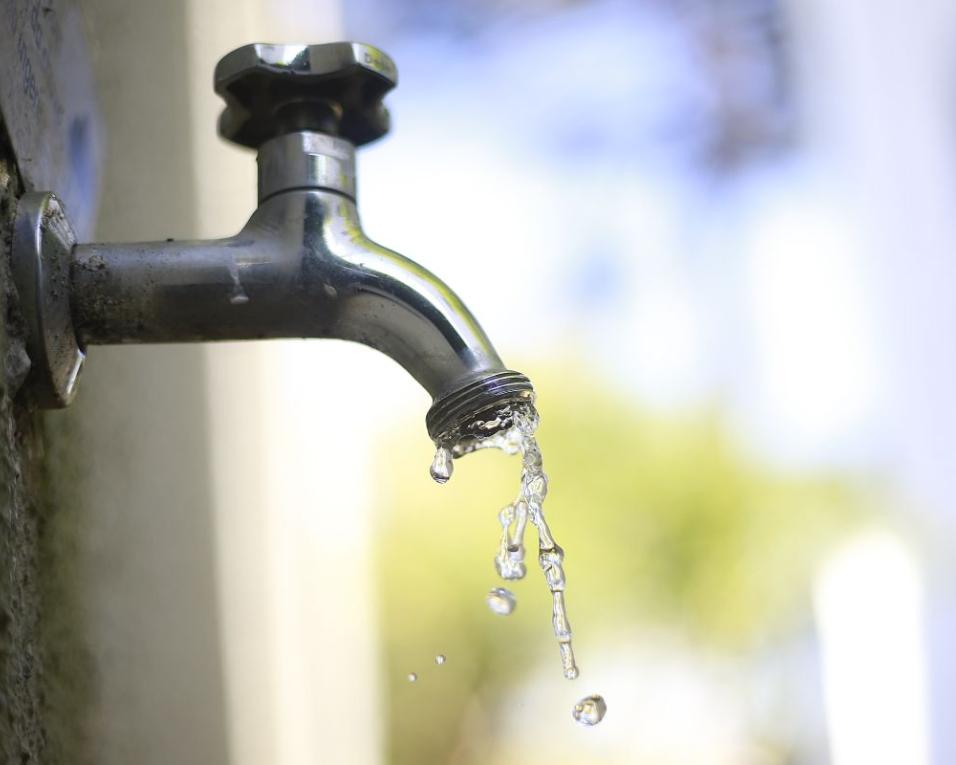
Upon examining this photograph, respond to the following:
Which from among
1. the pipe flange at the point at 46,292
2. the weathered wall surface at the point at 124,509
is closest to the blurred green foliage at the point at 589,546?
the weathered wall surface at the point at 124,509

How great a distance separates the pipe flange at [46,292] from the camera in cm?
37

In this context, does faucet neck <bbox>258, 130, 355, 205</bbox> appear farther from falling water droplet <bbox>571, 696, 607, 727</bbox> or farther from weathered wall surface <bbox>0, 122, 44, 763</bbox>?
falling water droplet <bbox>571, 696, 607, 727</bbox>

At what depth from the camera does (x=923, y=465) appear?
56.2 inches

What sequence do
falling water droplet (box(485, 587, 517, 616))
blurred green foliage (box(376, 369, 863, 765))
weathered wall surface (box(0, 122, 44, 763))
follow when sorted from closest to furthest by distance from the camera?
1. weathered wall surface (box(0, 122, 44, 763))
2. falling water droplet (box(485, 587, 517, 616))
3. blurred green foliage (box(376, 369, 863, 765))

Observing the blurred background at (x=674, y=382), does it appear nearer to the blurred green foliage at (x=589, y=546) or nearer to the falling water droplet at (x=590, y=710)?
the blurred green foliage at (x=589, y=546)

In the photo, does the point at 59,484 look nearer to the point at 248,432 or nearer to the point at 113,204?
the point at 113,204

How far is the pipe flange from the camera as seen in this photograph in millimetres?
373

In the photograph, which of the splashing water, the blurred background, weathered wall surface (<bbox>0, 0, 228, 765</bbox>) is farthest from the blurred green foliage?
the splashing water

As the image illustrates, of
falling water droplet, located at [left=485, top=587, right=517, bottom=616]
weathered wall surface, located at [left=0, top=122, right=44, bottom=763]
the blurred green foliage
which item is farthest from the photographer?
the blurred green foliage

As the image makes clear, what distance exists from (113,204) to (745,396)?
1.12 meters

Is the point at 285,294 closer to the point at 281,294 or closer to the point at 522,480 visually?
the point at 281,294

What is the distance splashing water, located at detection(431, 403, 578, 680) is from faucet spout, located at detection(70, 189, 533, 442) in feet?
0.05

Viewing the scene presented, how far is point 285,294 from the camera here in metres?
0.41

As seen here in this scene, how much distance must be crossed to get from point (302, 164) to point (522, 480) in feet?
0.56
